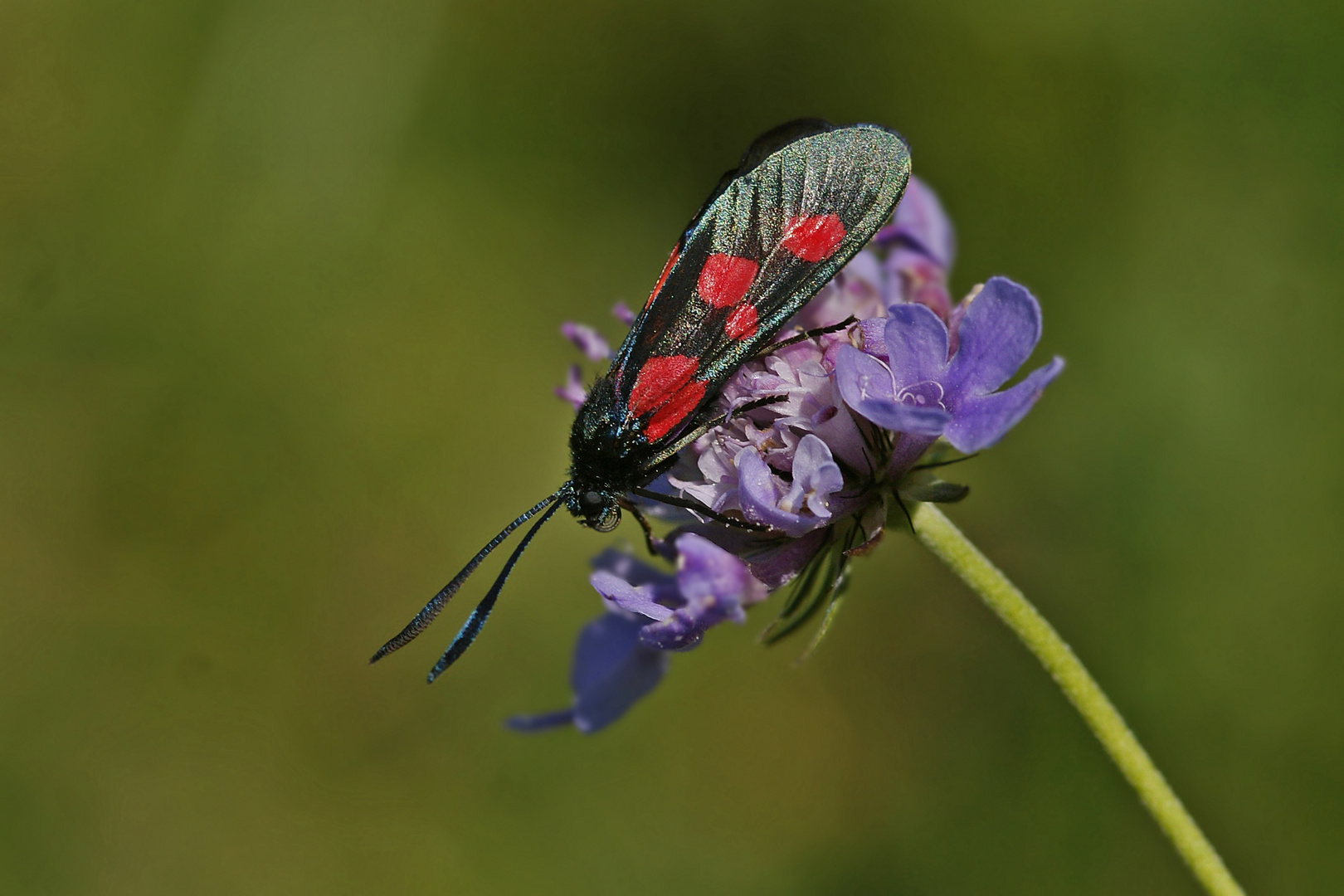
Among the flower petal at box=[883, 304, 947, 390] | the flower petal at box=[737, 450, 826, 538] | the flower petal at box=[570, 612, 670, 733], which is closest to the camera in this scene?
the flower petal at box=[883, 304, 947, 390]

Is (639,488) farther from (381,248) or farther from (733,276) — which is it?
(381,248)

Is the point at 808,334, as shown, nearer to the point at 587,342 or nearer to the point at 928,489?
the point at 928,489

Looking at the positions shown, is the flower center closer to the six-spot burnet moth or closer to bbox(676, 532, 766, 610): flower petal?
the six-spot burnet moth

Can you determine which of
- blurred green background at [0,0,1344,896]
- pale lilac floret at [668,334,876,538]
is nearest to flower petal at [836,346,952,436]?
pale lilac floret at [668,334,876,538]

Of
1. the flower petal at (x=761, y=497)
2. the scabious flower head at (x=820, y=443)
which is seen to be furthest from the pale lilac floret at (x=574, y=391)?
the flower petal at (x=761, y=497)

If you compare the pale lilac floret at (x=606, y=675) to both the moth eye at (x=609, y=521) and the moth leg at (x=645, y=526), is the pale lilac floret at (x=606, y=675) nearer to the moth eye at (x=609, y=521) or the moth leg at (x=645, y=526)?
the moth leg at (x=645, y=526)

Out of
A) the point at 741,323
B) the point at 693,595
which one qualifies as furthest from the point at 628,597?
the point at 741,323
